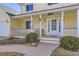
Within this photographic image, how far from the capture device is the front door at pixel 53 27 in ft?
51.4

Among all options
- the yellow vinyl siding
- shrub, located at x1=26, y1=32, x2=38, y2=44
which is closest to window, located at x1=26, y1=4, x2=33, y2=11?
the yellow vinyl siding

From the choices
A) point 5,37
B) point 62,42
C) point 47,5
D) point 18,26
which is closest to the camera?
point 62,42

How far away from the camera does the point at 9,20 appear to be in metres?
16.9

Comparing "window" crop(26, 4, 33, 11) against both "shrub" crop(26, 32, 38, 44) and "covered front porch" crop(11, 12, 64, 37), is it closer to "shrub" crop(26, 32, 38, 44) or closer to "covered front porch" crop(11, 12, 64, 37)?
"covered front porch" crop(11, 12, 64, 37)

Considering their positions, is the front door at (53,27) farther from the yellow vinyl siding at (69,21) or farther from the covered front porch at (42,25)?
the yellow vinyl siding at (69,21)

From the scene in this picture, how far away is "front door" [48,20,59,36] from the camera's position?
15.7 metres

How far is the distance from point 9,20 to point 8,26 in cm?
89

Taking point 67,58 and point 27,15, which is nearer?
point 67,58

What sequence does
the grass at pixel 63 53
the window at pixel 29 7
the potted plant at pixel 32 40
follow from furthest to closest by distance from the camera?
the window at pixel 29 7 < the potted plant at pixel 32 40 < the grass at pixel 63 53

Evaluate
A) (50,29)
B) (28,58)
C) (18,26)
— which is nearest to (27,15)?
Result: (18,26)

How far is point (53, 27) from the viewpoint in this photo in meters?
16.2

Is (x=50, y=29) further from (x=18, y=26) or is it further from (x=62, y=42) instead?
(x=62, y=42)

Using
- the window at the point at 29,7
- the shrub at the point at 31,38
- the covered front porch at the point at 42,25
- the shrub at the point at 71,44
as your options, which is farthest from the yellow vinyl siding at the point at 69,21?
the window at the point at 29,7

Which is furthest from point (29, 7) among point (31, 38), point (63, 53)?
point (63, 53)
